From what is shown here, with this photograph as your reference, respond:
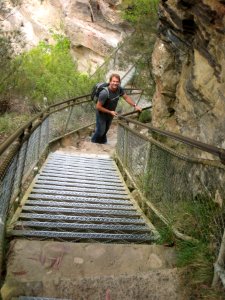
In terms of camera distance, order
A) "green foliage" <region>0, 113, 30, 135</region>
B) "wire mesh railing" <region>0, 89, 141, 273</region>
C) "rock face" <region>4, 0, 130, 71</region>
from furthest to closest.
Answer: "rock face" <region>4, 0, 130, 71</region>, "green foliage" <region>0, 113, 30, 135</region>, "wire mesh railing" <region>0, 89, 141, 273</region>

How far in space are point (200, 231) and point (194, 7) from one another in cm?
393

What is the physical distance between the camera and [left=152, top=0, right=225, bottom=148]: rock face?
5.63 m

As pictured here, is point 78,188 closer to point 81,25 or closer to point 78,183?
point 78,183

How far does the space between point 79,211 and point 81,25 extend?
81.9 ft

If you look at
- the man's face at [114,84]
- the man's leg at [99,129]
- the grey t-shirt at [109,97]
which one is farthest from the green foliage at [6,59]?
the man's face at [114,84]

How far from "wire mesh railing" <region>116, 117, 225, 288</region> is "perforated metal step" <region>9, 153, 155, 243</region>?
0.33 meters

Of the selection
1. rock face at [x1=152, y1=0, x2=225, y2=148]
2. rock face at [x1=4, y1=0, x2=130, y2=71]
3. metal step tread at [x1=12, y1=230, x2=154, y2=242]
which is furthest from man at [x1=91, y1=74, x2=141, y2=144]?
rock face at [x1=4, y1=0, x2=130, y2=71]

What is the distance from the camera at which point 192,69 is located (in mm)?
6844

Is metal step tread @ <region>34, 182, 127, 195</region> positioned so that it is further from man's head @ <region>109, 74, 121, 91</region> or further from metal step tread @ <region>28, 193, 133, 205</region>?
man's head @ <region>109, 74, 121, 91</region>

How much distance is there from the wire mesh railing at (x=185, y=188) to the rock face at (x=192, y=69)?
25.8 inches

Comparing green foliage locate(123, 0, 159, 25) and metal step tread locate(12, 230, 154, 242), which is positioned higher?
green foliage locate(123, 0, 159, 25)

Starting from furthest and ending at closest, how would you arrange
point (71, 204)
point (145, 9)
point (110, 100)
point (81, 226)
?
1. point (145, 9)
2. point (110, 100)
3. point (71, 204)
4. point (81, 226)

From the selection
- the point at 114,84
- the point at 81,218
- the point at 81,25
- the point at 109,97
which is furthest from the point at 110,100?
the point at 81,25

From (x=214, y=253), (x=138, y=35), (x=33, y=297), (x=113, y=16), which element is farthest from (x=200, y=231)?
(x=113, y=16)
